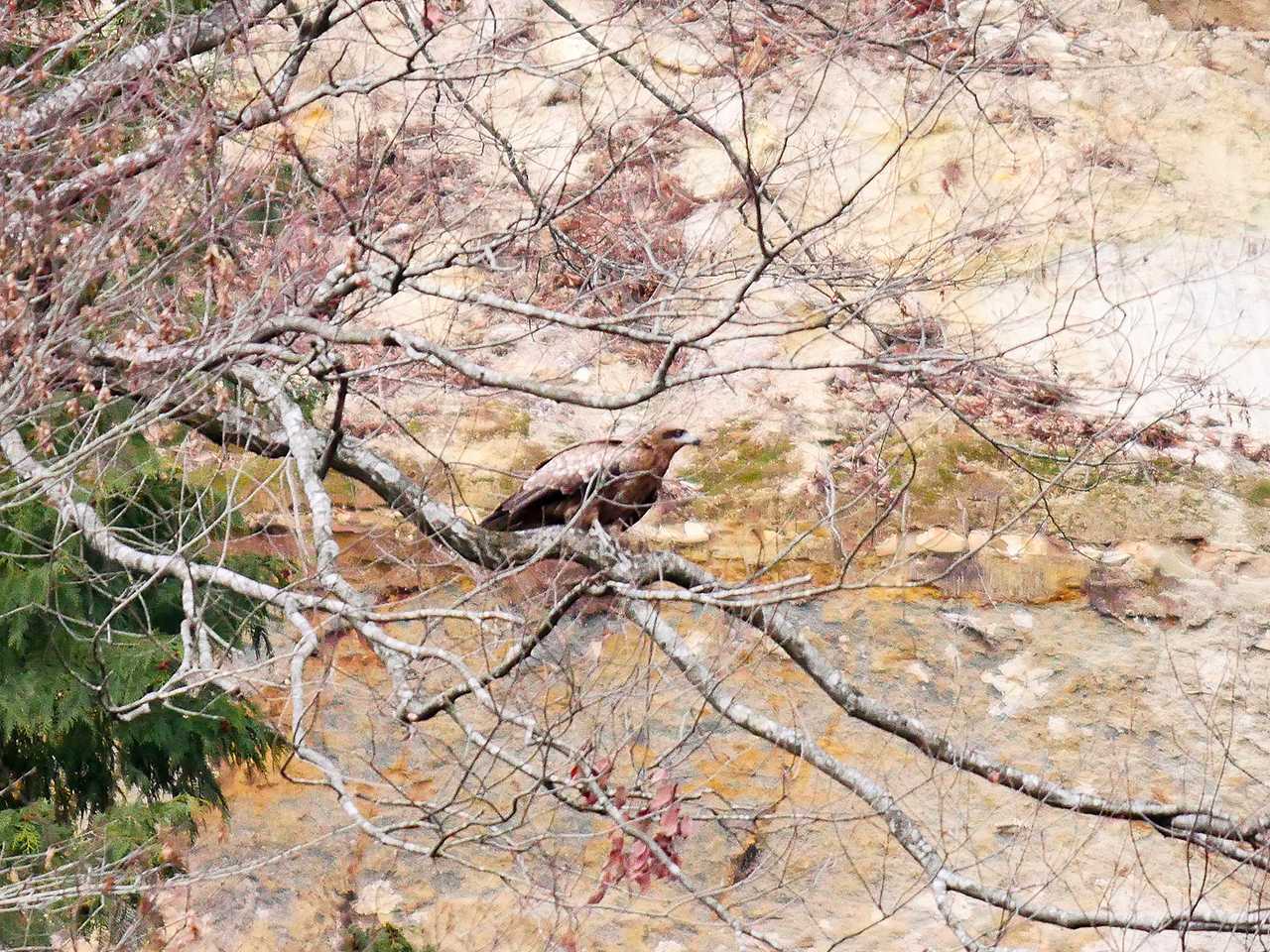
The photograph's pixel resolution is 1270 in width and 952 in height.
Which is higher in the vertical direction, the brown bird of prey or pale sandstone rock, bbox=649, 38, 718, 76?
pale sandstone rock, bbox=649, 38, 718, 76

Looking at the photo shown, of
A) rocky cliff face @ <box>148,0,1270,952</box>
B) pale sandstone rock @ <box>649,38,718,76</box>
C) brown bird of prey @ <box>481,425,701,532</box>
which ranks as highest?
pale sandstone rock @ <box>649,38,718,76</box>

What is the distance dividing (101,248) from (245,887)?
3813 millimetres

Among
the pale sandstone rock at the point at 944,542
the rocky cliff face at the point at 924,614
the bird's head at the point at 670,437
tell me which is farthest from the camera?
the pale sandstone rock at the point at 944,542

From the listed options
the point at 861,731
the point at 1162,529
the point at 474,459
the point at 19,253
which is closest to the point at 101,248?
the point at 19,253

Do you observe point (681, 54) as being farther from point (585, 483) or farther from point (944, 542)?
point (585, 483)

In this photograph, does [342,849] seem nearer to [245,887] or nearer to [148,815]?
[245,887]

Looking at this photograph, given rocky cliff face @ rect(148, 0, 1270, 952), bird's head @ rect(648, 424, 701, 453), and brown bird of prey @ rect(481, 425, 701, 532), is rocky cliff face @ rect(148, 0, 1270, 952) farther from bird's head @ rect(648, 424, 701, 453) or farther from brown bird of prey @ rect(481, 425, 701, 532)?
bird's head @ rect(648, 424, 701, 453)

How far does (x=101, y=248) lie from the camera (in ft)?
12.9

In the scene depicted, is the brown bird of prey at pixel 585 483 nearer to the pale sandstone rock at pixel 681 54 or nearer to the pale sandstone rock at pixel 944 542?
the pale sandstone rock at pixel 944 542

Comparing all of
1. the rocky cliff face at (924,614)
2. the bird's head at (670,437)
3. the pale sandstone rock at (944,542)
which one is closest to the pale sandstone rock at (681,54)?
the rocky cliff face at (924,614)

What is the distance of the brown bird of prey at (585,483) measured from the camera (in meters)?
5.73

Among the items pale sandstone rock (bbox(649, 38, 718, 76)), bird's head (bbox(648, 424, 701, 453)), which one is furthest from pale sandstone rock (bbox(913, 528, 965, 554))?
pale sandstone rock (bbox(649, 38, 718, 76))

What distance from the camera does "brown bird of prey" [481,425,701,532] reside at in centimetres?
573

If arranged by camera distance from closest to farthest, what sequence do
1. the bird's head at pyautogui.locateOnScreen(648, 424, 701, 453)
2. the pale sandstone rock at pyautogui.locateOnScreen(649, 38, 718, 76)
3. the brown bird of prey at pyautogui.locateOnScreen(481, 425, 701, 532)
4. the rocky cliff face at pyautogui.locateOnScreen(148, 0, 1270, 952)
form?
the brown bird of prey at pyautogui.locateOnScreen(481, 425, 701, 532), the bird's head at pyautogui.locateOnScreen(648, 424, 701, 453), the rocky cliff face at pyautogui.locateOnScreen(148, 0, 1270, 952), the pale sandstone rock at pyautogui.locateOnScreen(649, 38, 718, 76)
